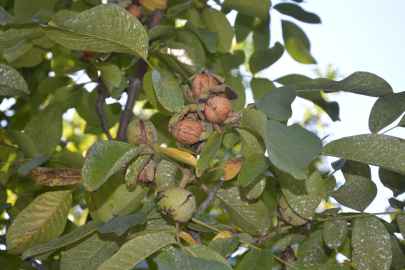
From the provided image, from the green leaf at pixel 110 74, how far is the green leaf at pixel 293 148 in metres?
0.71

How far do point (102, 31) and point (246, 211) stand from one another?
0.70m

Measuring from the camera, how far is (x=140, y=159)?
87 centimetres

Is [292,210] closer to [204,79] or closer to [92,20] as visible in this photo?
[204,79]

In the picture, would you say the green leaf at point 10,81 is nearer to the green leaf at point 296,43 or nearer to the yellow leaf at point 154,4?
the yellow leaf at point 154,4

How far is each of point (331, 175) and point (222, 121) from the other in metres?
0.39

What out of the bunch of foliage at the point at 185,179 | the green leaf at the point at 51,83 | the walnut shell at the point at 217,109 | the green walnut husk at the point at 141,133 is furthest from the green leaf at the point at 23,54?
the walnut shell at the point at 217,109

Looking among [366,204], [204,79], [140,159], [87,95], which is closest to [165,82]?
[204,79]

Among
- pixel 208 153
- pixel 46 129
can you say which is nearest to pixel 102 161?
pixel 208 153

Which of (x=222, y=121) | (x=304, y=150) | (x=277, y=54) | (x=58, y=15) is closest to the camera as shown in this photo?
(x=304, y=150)

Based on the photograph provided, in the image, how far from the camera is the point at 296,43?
69.4 inches

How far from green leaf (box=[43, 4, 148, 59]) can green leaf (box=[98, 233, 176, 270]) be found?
0.50 metres

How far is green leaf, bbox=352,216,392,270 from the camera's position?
34.2 inches

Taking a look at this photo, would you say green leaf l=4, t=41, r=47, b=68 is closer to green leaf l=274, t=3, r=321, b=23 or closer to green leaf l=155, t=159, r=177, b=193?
green leaf l=155, t=159, r=177, b=193

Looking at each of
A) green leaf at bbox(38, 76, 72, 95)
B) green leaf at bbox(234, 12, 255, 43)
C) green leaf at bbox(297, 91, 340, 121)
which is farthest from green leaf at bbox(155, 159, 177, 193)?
green leaf at bbox(234, 12, 255, 43)
